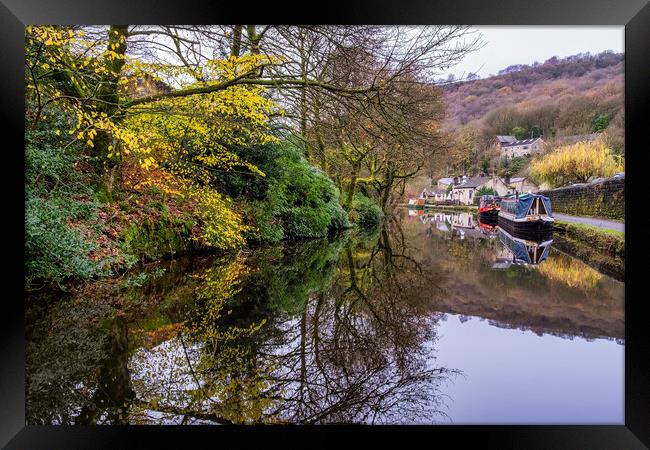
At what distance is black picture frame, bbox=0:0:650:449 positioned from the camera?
7.43 ft

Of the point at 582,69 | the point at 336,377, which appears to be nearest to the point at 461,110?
the point at 582,69

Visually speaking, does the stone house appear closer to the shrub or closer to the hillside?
the shrub

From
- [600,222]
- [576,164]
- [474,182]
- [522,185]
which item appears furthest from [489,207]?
[600,222]

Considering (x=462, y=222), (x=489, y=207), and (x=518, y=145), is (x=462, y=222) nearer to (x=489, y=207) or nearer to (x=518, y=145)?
(x=489, y=207)

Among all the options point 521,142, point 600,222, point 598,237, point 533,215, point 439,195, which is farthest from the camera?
point 439,195

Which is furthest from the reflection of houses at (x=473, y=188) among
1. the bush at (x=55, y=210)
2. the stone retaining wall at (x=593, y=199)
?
the bush at (x=55, y=210)

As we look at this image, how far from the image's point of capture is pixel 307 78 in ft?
15.7

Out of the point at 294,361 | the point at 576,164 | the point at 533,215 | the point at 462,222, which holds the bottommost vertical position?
the point at 294,361

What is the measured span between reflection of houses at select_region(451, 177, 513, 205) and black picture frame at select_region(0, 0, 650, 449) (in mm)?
26052

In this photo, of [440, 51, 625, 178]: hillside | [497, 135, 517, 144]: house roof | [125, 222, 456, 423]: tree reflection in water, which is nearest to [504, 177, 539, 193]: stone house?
Answer: [497, 135, 517, 144]: house roof

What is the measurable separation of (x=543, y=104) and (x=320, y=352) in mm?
17147

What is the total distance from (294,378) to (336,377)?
0.86 ft

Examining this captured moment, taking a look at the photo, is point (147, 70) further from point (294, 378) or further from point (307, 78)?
point (294, 378)
